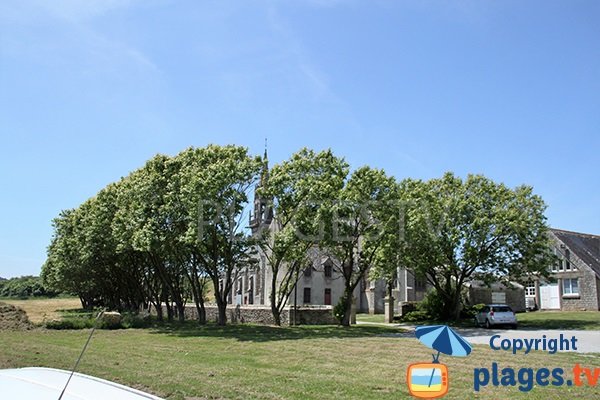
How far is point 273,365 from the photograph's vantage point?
43.7ft

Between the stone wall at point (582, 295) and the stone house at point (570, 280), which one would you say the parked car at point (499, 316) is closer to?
the stone house at point (570, 280)

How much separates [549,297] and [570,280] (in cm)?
274

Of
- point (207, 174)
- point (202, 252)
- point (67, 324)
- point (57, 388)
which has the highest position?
point (207, 174)

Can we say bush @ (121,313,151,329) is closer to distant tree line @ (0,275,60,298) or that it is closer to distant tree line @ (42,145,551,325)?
distant tree line @ (42,145,551,325)

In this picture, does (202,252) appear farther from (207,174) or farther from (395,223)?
(395,223)

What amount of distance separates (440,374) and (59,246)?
146ft

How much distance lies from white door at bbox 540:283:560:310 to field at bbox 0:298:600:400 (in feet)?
107

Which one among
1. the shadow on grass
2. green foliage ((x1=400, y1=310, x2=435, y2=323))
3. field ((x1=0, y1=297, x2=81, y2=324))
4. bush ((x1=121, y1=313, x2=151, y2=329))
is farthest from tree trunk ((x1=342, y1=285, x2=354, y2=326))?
field ((x1=0, y1=297, x2=81, y2=324))

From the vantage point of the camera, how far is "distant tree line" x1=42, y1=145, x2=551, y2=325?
27.6 metres

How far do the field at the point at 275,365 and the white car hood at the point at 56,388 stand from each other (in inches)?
208

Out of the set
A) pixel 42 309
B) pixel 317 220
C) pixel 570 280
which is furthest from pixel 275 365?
pixel 42 309

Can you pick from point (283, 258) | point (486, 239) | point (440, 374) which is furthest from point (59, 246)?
point (440, 374)

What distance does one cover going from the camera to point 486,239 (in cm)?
3216

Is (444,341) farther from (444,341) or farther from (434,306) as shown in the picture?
(434,306)
